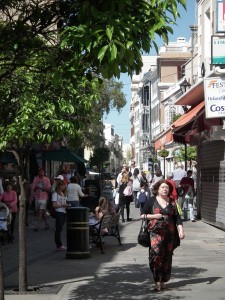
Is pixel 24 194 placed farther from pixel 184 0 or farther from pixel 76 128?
pixel 184 0

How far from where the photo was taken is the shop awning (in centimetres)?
1895

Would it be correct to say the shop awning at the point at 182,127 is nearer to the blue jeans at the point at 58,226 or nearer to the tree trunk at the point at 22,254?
the blue jeans at the point at 58,226

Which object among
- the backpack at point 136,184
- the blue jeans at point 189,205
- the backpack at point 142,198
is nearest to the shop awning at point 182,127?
the backpack at point 142,198

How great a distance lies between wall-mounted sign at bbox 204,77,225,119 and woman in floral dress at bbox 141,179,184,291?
720 cm

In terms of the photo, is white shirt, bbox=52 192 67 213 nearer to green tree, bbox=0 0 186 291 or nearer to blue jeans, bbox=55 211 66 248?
blue jeans, bbox=55 211 66 248

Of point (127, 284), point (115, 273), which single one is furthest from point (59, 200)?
point (127, 284)

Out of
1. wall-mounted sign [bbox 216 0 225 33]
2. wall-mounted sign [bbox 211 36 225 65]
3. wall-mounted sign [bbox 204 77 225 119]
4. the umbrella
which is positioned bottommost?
the umbrella

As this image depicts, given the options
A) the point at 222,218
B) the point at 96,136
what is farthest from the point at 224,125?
the point at 96,136

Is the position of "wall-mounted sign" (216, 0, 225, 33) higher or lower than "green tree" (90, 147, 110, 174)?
higher

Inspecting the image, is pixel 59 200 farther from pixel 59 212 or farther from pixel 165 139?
pixel 165 139

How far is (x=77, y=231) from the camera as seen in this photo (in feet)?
40.9

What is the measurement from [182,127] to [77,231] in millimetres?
8116

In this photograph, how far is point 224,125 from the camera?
16.9 metres

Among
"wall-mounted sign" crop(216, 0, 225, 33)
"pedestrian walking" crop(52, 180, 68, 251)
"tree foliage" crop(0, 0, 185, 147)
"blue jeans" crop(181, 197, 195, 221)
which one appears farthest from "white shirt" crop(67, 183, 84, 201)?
"tree foliage" crop(0, 0, 185, 147)
